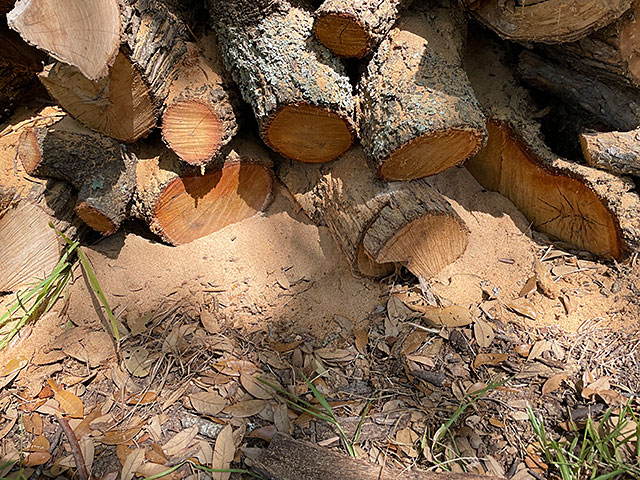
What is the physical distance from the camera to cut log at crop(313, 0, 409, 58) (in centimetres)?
197

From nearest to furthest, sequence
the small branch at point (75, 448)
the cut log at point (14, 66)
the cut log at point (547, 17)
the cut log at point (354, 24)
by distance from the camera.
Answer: the small branch at point (75, 448) < the cut log at point (547, 17) < the cut log at point (354, 24) < the cut log at point (14, 66)

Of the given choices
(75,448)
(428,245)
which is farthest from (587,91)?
(75,448)

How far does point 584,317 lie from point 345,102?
1.34 m

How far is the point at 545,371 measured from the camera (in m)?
1.95

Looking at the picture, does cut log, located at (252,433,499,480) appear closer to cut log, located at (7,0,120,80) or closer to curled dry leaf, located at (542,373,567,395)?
curled dry leaf, located at (542,373,567,395)

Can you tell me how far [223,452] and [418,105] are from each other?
1.46 m

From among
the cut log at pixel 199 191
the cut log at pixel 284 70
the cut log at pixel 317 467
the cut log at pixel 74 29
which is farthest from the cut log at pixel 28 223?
the cut log at pixel 317 467

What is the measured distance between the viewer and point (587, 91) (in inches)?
91.0

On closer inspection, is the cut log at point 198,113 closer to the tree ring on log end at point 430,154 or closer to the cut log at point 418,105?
the cut log at point 418,105

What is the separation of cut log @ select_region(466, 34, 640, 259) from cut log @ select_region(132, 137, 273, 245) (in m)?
1.10

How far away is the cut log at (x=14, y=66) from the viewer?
104 inches

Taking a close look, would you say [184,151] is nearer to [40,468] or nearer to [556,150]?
[40,468]

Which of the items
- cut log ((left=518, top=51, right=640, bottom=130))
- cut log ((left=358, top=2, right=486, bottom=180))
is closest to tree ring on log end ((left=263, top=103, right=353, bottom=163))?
cut log ((left=358, top=2, right=486, bottom=180))

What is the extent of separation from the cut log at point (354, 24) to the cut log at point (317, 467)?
1559 mm
